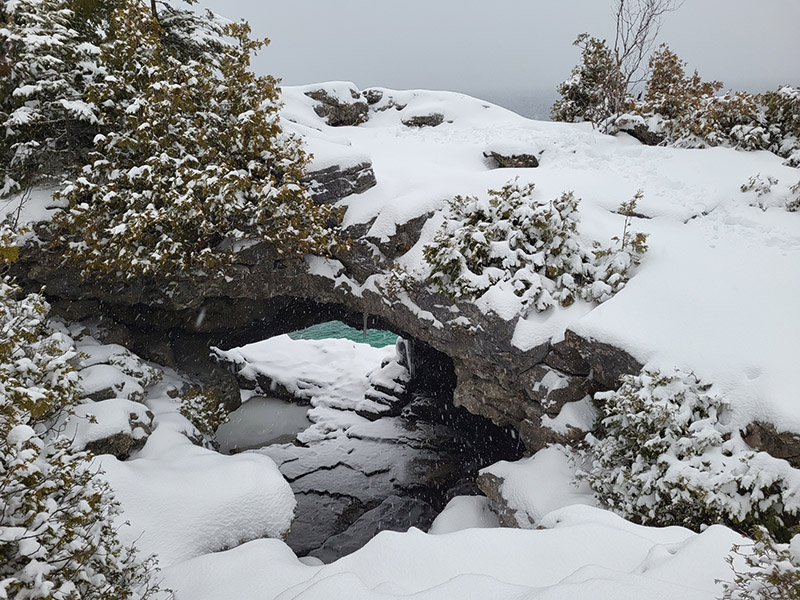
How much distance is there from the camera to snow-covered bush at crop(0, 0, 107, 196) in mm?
9945

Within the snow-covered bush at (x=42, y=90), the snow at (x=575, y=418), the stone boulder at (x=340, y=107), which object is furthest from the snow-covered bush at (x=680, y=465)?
the stone boulder at (x=340, y=107)

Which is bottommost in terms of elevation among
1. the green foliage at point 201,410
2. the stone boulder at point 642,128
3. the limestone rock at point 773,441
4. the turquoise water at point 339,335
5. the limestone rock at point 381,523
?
the turquoise water at point 339,335

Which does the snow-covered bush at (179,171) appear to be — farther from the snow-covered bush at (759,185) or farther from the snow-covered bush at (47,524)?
the snow-covered bush at (759,185)

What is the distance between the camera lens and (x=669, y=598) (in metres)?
3.36

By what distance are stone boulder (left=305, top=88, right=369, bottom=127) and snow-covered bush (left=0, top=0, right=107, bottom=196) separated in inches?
463

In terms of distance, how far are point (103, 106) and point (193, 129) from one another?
82.4 inches

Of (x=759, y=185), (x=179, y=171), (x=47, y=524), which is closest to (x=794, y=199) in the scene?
(x=759, y=185)

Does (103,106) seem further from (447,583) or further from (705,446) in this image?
(705,446)

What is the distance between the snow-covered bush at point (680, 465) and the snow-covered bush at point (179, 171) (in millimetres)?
7662

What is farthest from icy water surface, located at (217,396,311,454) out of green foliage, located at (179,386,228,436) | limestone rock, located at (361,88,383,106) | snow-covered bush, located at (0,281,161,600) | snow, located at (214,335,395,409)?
limestone rock, located at (361,88,383,106)

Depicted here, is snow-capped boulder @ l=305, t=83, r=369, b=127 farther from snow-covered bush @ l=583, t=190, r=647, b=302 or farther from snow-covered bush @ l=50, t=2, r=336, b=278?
snow-covered bush @ l=583, t=190, r=647, b=302

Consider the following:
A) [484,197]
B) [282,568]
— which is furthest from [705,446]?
[484,197]

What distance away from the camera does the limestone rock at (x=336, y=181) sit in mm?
11844

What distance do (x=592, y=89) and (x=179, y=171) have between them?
17.7 m
